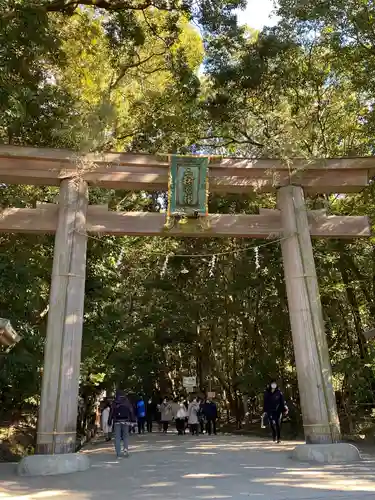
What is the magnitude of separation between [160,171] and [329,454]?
5894 mm

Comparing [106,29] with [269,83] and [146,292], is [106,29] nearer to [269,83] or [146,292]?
[269,83]

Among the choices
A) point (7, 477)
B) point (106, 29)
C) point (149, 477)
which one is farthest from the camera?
point (106, 29)

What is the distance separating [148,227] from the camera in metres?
8.67

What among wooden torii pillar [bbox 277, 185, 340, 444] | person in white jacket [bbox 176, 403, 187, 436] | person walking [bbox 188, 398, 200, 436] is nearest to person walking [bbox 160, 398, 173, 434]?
person in white jacket [bbox 176, 403, 187, 436]

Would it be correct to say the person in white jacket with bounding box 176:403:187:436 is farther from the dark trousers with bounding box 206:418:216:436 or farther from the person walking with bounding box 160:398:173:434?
the person walking with bounding box 160:398:173:434

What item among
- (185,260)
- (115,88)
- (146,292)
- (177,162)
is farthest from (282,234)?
(146,292)

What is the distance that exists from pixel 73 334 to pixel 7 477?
2.25 meters

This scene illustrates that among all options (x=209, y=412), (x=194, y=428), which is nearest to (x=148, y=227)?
(x=209, y=412)

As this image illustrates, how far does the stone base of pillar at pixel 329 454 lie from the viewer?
7.05 metres

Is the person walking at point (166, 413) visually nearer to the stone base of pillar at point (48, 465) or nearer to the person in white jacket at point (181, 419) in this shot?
the person in white jacket at point (181, 419)

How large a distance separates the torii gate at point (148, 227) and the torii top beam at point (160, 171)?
0.02m

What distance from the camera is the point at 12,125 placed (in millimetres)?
9234

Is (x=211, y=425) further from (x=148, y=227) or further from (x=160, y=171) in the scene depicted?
(x=160, y=171)

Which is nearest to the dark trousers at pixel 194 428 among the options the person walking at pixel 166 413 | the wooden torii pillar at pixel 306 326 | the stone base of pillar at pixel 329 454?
the person walking at pixel 166 413
